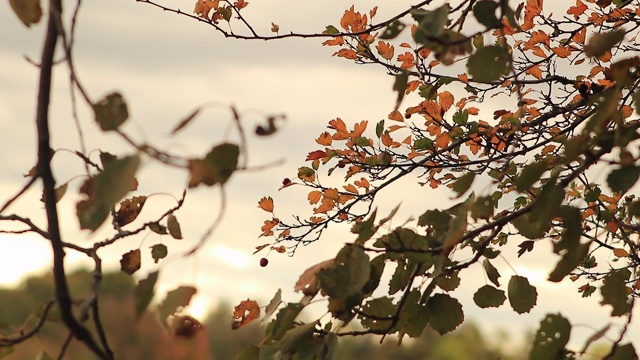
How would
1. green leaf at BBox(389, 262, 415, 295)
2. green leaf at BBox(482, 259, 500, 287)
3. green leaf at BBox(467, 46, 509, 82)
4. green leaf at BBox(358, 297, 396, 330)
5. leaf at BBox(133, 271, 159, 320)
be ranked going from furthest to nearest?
green leaf at BBox(482, 259, 500, 287) → green leaf at BBox(389, 262, 415, 295) → green leaf at BBox(358, 297, 396, 330) → green leaf at BBox(467, 46, 509, 82) → leaf at BBox(133, 271, 159, 320)

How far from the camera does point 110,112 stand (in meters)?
1.26

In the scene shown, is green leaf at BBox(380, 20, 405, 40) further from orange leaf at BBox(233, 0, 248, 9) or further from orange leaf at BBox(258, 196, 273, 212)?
orange leaf at BBox(258, 196, 273, 212)

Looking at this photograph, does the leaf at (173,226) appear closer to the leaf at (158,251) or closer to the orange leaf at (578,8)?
the leaf at (158,251)

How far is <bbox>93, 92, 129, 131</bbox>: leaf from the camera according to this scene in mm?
1259

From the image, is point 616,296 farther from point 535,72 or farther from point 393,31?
point 535,72

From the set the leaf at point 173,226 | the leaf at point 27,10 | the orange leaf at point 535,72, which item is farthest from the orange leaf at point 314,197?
the leaf at point 27,10

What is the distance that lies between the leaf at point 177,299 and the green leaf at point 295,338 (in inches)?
19.1

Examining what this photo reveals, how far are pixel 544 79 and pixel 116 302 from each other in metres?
Result: 20.0

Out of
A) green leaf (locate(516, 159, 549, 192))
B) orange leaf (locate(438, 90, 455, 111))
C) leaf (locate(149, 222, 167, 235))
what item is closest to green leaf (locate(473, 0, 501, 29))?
green leaf (locate(516, 159, 549, 192))

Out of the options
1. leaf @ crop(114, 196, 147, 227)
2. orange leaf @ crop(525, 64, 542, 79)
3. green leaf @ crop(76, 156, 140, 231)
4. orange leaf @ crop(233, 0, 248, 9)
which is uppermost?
orange leaf @ crop(233, 0, 248, 9)

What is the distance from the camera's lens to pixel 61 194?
214 cm

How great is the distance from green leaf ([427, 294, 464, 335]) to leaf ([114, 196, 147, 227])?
857 millimetres

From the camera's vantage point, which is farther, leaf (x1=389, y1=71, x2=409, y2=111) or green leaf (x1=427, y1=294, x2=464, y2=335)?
green leaf (x1=427, y1=294, x2=464, y2=335)

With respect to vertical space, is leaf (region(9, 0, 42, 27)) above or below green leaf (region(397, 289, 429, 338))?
above
